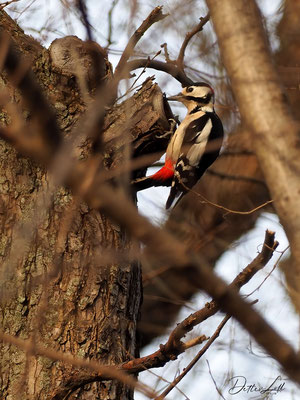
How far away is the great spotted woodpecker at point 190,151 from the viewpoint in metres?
3.97

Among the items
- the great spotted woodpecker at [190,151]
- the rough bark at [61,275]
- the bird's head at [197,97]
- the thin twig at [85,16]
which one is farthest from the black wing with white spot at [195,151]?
the thin twig at [85,16]

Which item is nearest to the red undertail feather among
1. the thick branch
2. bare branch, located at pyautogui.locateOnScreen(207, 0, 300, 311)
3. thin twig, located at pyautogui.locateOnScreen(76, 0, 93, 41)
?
thin twig, located at pyautogui.locateOnScreen(76, 0, 93, 41)

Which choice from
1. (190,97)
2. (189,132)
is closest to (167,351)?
(189,132)

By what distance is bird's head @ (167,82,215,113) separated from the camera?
4.51m

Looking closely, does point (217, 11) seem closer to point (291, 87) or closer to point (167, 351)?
point (167, 351)

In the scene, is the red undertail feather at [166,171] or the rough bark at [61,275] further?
the red undertail feather at [166,171]

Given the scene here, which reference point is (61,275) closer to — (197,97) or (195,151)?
(195,151)

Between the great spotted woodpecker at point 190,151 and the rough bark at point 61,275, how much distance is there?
857 mm

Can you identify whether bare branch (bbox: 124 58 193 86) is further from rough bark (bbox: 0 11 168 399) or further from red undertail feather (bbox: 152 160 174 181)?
red undertail feather (bbox: 152 160 174 181)

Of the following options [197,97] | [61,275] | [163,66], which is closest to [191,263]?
[61,275]

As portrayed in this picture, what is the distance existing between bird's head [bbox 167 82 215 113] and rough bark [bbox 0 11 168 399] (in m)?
1.47

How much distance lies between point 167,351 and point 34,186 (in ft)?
3.57

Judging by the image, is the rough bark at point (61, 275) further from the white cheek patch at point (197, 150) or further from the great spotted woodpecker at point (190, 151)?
the white cheek patch at point (197, 150)

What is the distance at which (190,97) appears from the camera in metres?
4.54
